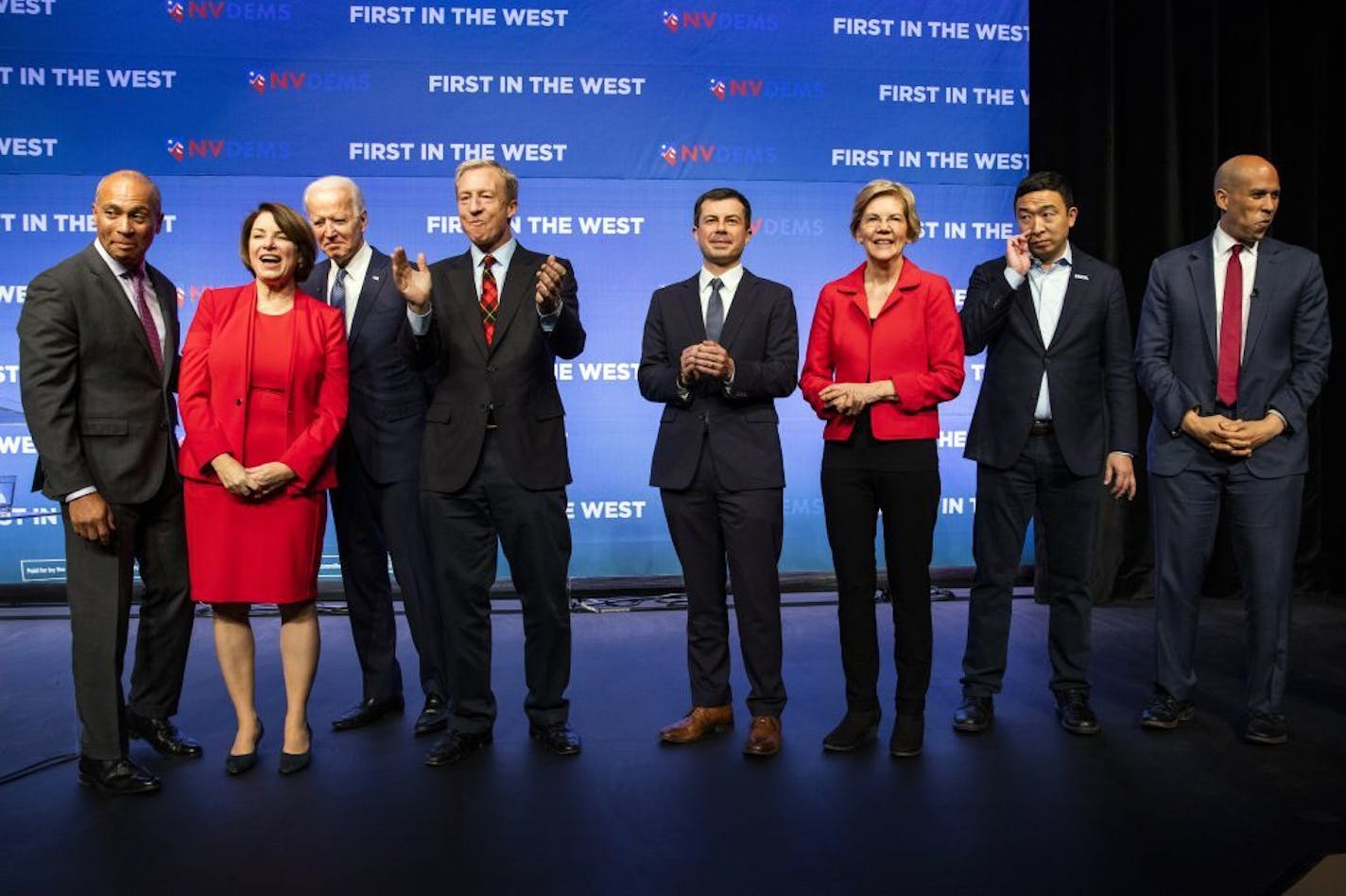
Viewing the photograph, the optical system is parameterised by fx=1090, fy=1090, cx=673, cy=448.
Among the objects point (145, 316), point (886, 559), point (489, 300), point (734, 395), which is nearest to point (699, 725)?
point (886, 559)

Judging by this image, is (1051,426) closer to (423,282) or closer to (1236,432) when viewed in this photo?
(1236,432)

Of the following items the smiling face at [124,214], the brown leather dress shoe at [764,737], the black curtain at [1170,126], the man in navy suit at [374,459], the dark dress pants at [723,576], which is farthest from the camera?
the black curtain at [1170,126]

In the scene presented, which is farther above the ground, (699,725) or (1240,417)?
(1240,417)

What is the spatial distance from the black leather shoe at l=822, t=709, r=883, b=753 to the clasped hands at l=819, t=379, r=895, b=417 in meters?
0.87

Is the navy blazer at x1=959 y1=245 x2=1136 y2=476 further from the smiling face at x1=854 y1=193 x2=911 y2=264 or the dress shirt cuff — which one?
the dress shirt cuff

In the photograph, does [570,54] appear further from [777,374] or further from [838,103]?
[777,374]

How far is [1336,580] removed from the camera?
551 centimetres

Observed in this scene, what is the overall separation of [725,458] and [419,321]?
0.91 meters

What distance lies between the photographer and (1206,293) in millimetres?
3229

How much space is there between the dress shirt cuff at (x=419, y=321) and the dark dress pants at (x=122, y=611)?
80 cm

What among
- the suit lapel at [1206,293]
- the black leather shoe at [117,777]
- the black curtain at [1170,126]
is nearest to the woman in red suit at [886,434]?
the suit lapel at [1206,293]

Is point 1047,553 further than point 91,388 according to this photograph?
Yes

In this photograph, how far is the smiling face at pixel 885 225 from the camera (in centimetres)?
294

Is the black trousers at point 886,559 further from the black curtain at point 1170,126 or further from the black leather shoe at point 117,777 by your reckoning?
the black curtain at point 1170,126
